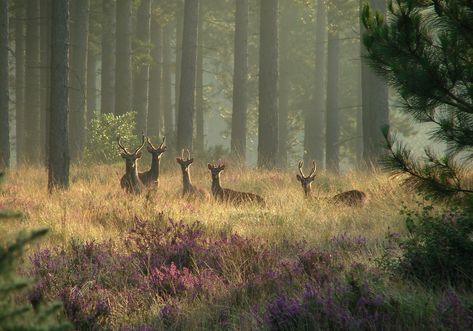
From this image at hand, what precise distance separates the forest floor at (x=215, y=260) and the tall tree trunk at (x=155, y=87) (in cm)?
2063

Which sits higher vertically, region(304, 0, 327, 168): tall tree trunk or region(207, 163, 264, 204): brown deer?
region(304, 0, 327, 168): tall tree trunk

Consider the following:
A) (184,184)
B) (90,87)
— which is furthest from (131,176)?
(90,87)

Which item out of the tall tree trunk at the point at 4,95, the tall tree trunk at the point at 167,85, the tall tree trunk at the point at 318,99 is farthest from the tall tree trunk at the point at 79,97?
the tall tree trunk at the point at 318,99

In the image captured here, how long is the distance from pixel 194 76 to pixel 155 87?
13.2 meters

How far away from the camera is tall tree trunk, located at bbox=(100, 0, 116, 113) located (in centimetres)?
2641

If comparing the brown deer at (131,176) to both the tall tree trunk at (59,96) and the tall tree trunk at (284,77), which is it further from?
the tall tree trunk at (284,77)

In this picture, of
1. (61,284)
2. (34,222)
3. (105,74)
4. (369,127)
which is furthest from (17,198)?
(105,74)

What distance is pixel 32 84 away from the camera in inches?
1102

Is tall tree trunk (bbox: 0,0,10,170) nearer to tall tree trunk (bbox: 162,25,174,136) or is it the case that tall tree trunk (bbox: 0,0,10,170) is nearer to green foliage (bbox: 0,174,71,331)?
tall tree trunk (bbox: 162,25,174,136)

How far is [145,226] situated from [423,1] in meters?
4.56

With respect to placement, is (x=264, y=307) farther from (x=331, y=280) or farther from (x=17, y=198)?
(x=17, y=198)

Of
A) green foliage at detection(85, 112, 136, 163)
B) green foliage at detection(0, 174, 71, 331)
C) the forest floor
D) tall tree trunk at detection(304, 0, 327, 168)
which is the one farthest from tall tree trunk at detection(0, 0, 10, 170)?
tall tree trunk at detection(304, 0, 327, 168)

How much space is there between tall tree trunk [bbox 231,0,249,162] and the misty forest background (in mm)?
42

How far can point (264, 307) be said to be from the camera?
16.9 ft
